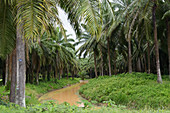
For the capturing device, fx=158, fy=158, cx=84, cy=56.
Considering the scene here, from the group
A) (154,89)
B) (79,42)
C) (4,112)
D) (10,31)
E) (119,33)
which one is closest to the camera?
(4,112)

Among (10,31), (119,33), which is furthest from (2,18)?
(119,33)

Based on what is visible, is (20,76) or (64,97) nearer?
(20,76)

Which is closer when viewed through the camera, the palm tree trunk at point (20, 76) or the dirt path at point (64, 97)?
the palm tree trunk at point (20, 76)

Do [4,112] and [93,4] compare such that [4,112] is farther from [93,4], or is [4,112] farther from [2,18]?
[93,4]

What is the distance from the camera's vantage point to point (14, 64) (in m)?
8.44

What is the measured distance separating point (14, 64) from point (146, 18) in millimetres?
12064

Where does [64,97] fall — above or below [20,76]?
below

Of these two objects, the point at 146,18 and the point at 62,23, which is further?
the point at 146,18

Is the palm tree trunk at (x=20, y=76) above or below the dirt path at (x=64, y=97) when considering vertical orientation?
above

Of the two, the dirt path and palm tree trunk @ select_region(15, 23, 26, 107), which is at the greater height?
palm tree trunk @ select_region(15, 23, 26, 107)

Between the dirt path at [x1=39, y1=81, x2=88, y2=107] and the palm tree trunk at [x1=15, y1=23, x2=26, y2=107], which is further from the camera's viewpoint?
the dirt path at [x1=39, y1=81, x2=88, y2=107]

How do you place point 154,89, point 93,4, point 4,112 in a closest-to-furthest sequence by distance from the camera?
1. point 4,112
2. point 93,4
3. point 154,89

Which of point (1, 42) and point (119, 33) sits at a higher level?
point (119, 33)

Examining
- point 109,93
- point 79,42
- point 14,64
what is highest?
point 79,42
